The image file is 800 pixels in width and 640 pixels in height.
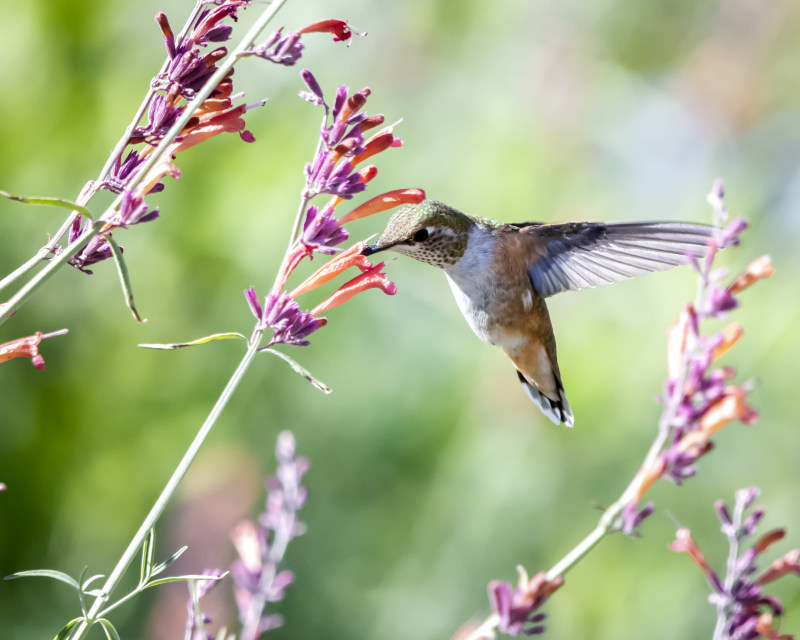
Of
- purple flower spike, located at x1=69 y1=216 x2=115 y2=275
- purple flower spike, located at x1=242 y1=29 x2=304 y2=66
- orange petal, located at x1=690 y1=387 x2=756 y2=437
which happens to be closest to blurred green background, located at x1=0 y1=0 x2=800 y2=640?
purple flower spike, located at x1=69 y1=216 x2=115 y2=275

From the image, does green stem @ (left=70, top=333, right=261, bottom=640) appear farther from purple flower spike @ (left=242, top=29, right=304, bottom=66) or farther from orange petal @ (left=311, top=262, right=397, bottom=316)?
orange petal @ (left=311, top=262, right=397, bottom=316)

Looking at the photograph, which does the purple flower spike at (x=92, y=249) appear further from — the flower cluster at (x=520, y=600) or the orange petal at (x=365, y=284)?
the flower cluster at (x=520, y=600)

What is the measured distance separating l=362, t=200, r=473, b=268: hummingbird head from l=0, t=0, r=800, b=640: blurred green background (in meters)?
2.31

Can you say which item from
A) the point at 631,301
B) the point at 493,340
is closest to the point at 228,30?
the point at 493,340

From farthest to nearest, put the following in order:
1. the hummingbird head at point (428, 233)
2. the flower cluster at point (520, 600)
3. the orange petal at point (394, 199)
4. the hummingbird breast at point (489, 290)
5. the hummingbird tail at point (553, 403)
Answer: the hummingbird tail at point (553, 403) → the hummingbird breast at point (489, 290) → the hummingbird head at point (428, 233) → the orange petal at point (394, 199) → the flower cluster at point (520, 600)

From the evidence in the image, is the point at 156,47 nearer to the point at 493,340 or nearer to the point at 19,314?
the point at 19,314

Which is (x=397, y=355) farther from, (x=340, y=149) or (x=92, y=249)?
(x=92, y=249)

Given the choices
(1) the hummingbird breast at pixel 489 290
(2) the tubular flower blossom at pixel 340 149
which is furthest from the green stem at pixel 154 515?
(1) the hummingbird breast at pixel 489 290

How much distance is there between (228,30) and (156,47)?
18.2 ft

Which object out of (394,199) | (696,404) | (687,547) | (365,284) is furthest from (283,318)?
(687,547)

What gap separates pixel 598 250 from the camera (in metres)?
3.02

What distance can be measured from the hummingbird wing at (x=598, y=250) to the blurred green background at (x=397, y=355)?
7.34 ft

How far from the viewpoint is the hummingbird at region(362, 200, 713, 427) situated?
9.12ft

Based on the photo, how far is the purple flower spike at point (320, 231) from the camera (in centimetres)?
171
